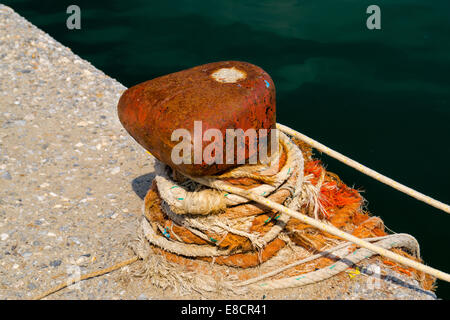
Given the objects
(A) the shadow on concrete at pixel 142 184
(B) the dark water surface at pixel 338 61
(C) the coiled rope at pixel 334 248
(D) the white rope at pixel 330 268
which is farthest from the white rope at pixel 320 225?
(B) the dark water surface at pixel 338 61

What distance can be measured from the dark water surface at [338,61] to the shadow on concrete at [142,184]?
169cm

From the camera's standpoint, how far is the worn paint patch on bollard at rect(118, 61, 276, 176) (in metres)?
2.06

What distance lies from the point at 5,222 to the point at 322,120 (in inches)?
122

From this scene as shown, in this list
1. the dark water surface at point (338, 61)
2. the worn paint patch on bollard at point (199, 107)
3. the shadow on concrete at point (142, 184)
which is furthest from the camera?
the dark water surface at point (338, 61)

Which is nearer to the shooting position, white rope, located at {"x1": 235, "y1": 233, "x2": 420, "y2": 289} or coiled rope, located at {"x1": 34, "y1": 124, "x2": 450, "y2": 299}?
coiled rope, located at {"x1": 34, "y1": 124, "x2": 450, "y2": 299}

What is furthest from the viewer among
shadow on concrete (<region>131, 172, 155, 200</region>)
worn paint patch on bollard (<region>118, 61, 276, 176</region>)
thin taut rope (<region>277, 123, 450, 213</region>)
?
shadow on concrete (<region>131, 172, 155, 200</region>)

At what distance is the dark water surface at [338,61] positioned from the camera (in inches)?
163

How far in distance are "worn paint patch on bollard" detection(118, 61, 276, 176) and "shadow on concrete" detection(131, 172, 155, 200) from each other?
0.97 meters

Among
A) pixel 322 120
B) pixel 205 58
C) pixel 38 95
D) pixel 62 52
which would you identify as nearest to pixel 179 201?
pixel 38 95

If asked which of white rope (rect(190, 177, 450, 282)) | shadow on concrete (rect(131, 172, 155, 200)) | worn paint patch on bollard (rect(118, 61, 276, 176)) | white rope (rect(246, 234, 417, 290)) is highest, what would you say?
worn paint patch on bollard (rect(118, 61, 276, 176))

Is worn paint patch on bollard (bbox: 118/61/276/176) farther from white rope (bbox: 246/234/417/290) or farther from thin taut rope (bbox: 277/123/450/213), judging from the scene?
white rope (bbox: 246/234/417/290)

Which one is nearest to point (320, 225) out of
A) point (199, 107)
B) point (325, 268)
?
point (325, 268)

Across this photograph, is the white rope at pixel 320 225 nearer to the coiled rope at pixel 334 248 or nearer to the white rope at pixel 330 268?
the coiled rope at pixel 334 248

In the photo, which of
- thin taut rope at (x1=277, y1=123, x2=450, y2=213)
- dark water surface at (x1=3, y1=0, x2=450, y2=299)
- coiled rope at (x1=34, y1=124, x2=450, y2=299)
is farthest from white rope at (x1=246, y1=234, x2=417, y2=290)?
dark water surface at (x1=3, y1=0, x2=450, y2=299)
